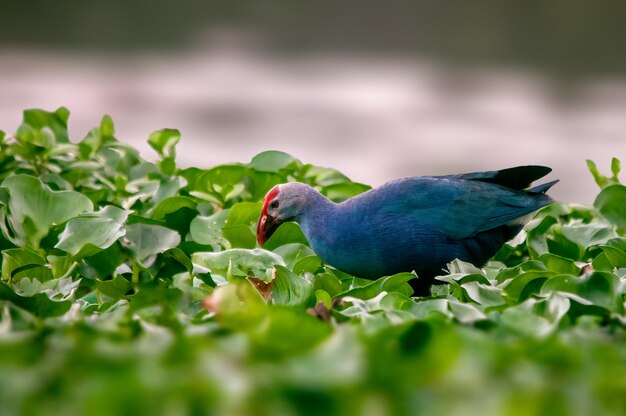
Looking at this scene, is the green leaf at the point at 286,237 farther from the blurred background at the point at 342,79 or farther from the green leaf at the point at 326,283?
the blurred background at the point at 342,79

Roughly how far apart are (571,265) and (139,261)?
1.15 meters

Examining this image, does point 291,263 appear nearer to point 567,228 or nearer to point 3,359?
point 567,228

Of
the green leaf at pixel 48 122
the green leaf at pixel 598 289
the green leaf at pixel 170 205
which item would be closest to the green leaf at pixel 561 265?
the green leaf at pixel 598 289

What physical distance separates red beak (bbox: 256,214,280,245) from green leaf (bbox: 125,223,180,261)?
1.07ft

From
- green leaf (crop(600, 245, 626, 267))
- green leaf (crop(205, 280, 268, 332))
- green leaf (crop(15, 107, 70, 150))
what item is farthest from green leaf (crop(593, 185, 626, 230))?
green leaf (crop(15, 107, 70, 150))

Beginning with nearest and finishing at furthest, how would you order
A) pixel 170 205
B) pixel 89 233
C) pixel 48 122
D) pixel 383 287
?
1. pixel 383 287
2. pixel 89 233
3. pixel 170 205
4. pixel 48 122

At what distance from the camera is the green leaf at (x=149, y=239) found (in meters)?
3.10

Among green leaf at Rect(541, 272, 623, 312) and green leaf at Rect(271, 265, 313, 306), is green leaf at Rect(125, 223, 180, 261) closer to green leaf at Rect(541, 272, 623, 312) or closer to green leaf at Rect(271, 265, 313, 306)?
green leaf at Rect(271, 265, 313, 306)

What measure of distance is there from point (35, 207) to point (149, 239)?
34cm

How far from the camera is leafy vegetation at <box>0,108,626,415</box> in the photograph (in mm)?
1455

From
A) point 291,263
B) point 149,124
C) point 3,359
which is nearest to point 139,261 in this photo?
point 291,263

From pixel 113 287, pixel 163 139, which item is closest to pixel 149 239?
pixel 113 287

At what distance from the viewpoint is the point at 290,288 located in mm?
2535

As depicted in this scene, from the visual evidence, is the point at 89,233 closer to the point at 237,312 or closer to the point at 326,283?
the point at 326,283
